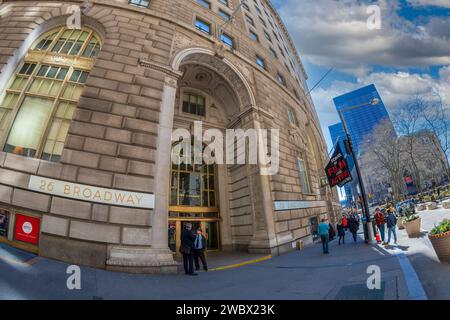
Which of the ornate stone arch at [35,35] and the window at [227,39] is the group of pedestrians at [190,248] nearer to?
the ornate stone arch at [35,35]

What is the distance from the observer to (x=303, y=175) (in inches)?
688

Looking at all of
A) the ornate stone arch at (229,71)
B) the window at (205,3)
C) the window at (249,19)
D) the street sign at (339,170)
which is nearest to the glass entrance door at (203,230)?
the street sign at (339,170)

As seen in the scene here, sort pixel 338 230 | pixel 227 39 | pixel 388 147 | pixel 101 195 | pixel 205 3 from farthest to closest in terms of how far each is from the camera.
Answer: pixel 388 147, pixel 205 3, pixel 227 39, pixel 338 230, pixel 101 195

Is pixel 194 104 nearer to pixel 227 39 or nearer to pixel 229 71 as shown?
pixel 229 71

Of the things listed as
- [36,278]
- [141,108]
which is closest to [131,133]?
[141,108]

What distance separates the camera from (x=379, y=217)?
10453 millimetres

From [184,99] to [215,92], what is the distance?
2.48 m

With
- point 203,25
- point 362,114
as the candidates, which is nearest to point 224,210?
point 203,25

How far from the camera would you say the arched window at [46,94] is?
798 centimetres

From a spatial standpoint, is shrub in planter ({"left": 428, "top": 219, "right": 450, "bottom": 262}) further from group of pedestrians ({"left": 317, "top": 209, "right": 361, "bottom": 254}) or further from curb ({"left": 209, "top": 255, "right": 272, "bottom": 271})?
curb ({"left": 209, "top": 255, "right": 272, "bottom": 271})

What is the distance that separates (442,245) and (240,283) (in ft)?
18.1

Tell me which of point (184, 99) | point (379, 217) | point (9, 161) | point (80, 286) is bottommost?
point (80, 286)

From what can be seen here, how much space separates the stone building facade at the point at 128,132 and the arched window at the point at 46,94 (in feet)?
0.16
